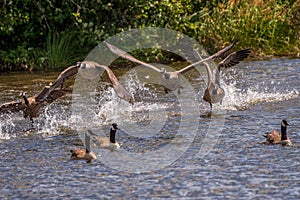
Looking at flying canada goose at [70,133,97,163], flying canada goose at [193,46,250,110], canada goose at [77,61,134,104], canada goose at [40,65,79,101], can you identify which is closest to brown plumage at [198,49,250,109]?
flying canada goose at [193,46,250,110]

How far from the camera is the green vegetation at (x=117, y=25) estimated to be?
1853 centimetres

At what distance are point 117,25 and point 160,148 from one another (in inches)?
357

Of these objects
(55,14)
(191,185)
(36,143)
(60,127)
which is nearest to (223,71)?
(55,14)

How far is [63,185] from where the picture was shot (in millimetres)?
8594

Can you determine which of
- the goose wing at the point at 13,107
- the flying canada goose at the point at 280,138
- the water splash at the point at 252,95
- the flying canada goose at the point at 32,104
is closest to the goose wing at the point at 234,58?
the water splash at the point at 252,95

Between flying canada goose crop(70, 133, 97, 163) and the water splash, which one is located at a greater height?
the water splash

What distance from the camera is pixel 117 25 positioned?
62.5 feet

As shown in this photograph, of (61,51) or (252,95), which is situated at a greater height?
(61,51)

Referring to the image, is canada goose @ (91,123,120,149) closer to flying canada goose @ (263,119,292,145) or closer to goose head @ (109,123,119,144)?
goose head @ (109,123,119,144)

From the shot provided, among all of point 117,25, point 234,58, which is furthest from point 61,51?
point 234,58

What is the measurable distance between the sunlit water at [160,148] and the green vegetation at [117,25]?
9.22ft

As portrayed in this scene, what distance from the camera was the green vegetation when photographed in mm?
18531

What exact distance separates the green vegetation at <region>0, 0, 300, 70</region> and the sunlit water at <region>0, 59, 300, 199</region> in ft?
9.22

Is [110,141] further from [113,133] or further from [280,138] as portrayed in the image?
[280,138]
